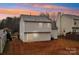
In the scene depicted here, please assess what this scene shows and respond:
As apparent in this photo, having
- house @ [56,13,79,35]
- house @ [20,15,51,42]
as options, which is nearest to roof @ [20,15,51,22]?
house @ [20,15,51,42]

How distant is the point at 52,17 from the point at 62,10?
120 millimetres

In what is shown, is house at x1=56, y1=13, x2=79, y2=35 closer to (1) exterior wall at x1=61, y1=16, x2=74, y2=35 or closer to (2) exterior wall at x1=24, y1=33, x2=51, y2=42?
(1) exterior wall at x1=61, y1=16, x2=74, y2=35

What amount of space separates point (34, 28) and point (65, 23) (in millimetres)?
310

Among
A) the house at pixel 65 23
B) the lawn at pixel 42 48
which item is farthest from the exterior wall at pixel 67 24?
the lawn at pixel 42 48

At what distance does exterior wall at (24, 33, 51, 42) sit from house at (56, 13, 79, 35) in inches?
5.1

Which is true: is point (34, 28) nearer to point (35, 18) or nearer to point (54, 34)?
point (35, 18)

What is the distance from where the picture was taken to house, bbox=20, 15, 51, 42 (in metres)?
1.78

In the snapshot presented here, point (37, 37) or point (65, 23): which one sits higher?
point (65, 23)

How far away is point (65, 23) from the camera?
1791 millimetres

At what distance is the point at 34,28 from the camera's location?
5.86 ft

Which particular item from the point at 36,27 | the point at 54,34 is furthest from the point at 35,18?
the point at 54,34

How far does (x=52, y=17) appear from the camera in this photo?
5.90 ft

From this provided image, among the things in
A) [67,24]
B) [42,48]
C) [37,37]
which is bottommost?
[42,48]

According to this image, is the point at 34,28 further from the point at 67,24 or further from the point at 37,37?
the point at 67,24
